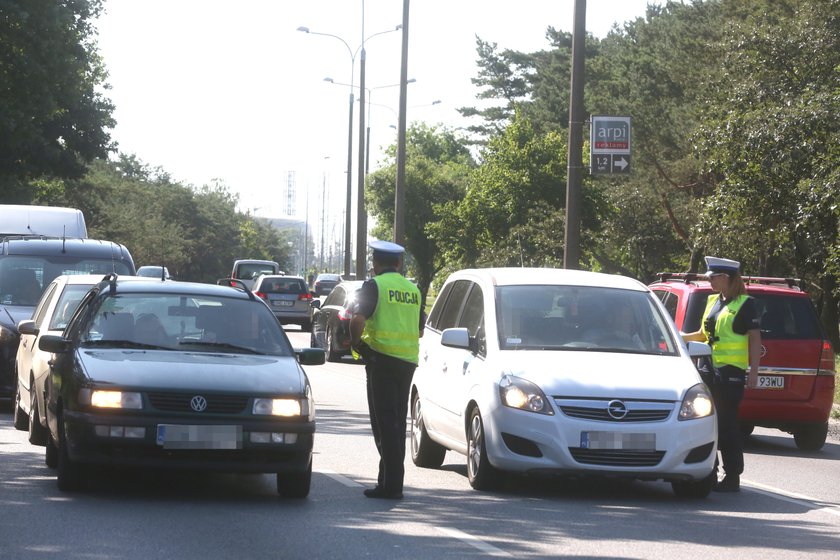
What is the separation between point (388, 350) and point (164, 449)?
1741 mm

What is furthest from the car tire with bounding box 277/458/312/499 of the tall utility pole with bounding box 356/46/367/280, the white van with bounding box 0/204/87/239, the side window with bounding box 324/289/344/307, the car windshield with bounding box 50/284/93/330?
the tall utility pole with bounding box 356/46/367/280

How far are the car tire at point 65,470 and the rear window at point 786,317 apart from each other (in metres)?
7.30

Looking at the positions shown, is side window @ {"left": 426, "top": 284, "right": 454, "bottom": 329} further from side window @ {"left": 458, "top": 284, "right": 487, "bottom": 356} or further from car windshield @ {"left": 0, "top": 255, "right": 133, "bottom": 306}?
car windshield @ {"left": 0, "top": 255, "right": 133, "bottom": 306}

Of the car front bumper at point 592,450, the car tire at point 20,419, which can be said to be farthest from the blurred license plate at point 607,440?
the car tire at point 20,419

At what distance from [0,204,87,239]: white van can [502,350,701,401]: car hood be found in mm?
14447

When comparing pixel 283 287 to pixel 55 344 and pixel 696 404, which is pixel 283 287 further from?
pixel 696 404

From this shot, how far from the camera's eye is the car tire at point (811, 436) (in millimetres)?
15280

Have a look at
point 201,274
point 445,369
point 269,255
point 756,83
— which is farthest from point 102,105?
point 269,255

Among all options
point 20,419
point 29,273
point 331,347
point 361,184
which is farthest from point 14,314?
point 361,184

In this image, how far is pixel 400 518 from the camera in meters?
9.54

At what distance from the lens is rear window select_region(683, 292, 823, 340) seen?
15211 mm

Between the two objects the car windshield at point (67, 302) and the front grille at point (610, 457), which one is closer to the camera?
the front grille at point (610, 457)

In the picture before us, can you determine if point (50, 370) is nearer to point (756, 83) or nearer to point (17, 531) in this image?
point (17, 531)

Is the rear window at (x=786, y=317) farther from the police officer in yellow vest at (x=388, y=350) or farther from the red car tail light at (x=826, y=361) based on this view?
the police officer in yellow vest at (x=388, y=350)
